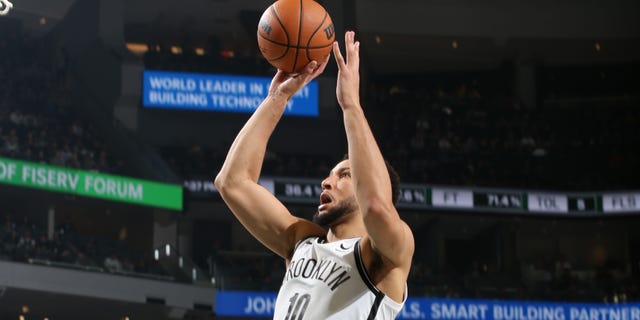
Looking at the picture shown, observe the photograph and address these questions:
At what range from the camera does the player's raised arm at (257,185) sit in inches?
165

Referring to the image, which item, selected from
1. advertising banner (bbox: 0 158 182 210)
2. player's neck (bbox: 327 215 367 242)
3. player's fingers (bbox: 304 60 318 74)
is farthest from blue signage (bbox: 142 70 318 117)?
player's neck (bbox: 327 215 367 242)

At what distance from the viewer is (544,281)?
25.6 metres

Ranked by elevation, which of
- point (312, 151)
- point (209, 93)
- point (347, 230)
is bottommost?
→ point (347, 230)

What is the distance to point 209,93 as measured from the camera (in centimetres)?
2795

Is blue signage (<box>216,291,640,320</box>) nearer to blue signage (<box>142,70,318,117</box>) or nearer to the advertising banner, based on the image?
the advertising banner

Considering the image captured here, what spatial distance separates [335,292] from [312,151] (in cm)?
2607

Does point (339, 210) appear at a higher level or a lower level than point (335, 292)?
higher

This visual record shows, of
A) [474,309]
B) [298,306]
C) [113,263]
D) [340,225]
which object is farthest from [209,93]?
[298,306]

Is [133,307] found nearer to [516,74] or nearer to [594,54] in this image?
[516,74]

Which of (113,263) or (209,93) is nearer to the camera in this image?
(113,263)

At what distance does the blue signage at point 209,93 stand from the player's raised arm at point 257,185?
76.9ft

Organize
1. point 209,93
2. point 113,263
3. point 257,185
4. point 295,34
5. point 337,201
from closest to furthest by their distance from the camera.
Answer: point 337,201 < point 257,185 < point 295,34 < point 113,263 < point 209,93

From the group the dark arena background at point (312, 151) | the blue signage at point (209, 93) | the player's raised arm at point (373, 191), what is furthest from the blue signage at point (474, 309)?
the player's raised arm at point (373, 191)

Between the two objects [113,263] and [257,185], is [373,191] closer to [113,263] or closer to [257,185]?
[257,185]
